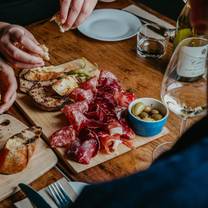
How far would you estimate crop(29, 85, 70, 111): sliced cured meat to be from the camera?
3.60ft

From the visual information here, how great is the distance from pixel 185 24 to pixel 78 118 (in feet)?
1.58

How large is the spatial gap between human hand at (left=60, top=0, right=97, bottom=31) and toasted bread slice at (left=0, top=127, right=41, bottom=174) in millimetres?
417

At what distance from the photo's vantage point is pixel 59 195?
2.80 feet

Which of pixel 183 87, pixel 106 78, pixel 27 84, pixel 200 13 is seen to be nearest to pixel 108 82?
pixel 106 78

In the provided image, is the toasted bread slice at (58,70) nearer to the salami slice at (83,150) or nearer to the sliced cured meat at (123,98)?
the sliced cured meat at (123,98)

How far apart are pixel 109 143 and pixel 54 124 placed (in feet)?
0.54

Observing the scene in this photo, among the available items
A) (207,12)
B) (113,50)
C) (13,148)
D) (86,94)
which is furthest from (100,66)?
(207,12)

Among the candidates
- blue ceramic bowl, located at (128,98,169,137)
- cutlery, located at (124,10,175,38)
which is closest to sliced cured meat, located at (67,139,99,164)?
blue ceramic bowl, located at (128,98,169,137)

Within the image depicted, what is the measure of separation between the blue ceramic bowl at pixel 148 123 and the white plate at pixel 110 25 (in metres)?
0.41

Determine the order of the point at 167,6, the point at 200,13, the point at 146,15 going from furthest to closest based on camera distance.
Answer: the point at 167,6, the point at 146,15, the point at 200,13

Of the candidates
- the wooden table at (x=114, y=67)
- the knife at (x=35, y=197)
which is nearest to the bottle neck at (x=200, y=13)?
the knife at (x=35, y=197)

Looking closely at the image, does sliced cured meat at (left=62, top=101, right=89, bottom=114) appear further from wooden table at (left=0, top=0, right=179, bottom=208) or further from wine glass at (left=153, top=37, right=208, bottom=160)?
wine glass at (left=153, top=37, right=208, bottom=160)

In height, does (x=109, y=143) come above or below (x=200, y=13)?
below

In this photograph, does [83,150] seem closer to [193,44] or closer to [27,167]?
[27,167]
